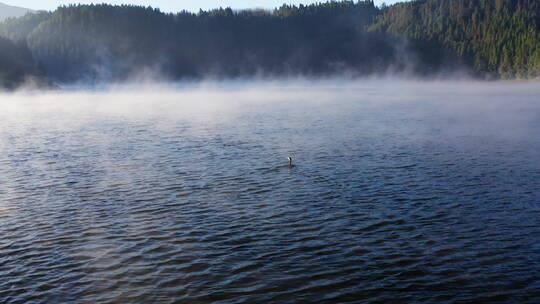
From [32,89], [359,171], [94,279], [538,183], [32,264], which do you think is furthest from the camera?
[32,89]

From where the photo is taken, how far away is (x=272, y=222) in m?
22.4

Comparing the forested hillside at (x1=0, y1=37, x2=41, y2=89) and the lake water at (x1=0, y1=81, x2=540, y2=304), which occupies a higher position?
the forested hillside at (x1=0, y1=37, x2=41, y2=89)

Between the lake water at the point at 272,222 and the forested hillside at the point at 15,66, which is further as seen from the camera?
the forested hillside at the point at 15,66

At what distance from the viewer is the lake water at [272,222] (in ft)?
53.3

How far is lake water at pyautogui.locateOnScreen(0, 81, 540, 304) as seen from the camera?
16.2 metres

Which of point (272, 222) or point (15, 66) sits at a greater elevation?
point (15, 66)

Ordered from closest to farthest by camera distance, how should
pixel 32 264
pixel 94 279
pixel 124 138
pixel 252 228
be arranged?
1. pixel 94 279
2. pixel 32 264
3. pixel 252 228
4. pixel 124 138

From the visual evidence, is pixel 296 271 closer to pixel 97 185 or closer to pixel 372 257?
pixel 372 257

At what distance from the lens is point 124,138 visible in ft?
168

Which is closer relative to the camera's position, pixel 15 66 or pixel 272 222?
pixel 272 222

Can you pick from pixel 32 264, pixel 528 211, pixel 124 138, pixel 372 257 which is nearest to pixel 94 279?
pixel 32 264

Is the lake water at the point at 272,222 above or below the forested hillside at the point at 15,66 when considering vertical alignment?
below

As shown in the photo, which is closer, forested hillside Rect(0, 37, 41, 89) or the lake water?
the lake water

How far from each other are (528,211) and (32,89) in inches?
6613
